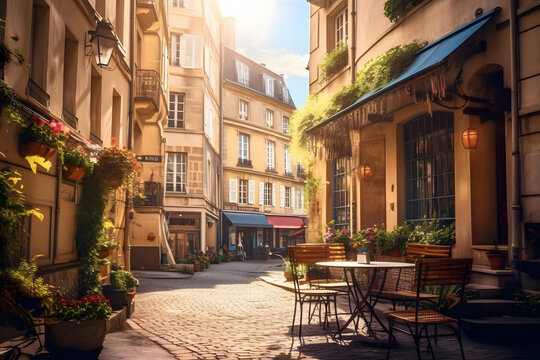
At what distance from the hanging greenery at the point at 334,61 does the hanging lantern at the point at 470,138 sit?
6480 millimetres

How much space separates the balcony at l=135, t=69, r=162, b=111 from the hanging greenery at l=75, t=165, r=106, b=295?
309 inches

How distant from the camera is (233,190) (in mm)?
35875

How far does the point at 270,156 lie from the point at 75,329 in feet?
112

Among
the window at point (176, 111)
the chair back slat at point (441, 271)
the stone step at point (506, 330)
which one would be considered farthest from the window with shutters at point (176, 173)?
the chair back slat at point (441, 271)

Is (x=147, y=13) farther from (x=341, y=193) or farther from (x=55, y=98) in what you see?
(x=55, y=98)

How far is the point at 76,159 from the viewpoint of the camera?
7.61m

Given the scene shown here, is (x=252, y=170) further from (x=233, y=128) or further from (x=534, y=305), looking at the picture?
(x=534, y=305)

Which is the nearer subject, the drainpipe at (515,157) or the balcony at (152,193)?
the drainpipe at (515,157)

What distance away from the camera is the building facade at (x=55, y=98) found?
5980 millimetres

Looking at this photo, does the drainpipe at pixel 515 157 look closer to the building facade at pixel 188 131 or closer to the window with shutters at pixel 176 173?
the building facade at pixel 188 131

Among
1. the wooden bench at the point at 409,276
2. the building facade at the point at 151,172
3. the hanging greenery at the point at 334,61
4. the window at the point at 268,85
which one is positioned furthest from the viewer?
the window at the point at 268,85

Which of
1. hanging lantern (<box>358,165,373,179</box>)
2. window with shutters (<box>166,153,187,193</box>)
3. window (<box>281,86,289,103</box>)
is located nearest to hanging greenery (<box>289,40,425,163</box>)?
hanging lantern (<box>358,165,373,179</box>)

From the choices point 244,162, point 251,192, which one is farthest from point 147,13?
point 251,192

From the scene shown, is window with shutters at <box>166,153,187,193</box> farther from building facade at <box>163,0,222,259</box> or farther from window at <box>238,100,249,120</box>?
window at <box>238,100,249,120</box>
